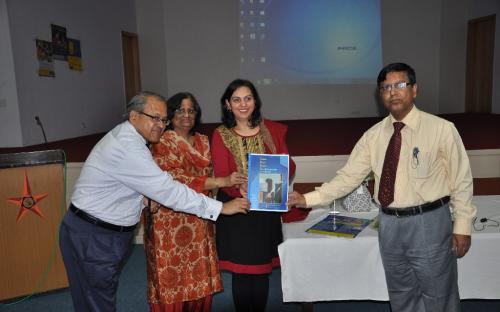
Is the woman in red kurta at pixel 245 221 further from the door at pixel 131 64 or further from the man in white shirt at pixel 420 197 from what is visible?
the door at pixel 131 64

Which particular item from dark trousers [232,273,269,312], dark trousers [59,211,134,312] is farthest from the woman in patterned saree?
dark trousers [59,211,134,312]

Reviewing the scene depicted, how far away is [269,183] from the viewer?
1911 mm

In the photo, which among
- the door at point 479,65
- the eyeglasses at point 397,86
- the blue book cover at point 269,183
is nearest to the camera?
the eyeglasses at point 397,86

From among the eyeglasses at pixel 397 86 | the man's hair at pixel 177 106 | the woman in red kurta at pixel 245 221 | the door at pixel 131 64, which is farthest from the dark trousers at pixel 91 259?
the door at pixel 131 64

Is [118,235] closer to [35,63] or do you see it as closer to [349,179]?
[349,179]

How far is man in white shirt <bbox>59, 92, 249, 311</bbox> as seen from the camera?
1.66 metres

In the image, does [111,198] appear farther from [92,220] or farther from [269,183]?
[269,183]

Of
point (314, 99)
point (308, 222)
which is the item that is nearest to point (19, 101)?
point (308, 222)

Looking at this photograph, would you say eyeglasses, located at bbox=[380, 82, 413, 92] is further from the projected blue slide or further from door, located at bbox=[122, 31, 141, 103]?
door, located at bbox=[122, 31, 141, 103]

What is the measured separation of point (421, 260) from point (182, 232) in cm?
114

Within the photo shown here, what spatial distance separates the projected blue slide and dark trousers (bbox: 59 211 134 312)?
319 inches

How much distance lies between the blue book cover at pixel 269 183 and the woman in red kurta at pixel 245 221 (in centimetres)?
13

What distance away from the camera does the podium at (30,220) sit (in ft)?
8.45

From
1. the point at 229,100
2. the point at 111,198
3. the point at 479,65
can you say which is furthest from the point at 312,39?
the point at 111,198
